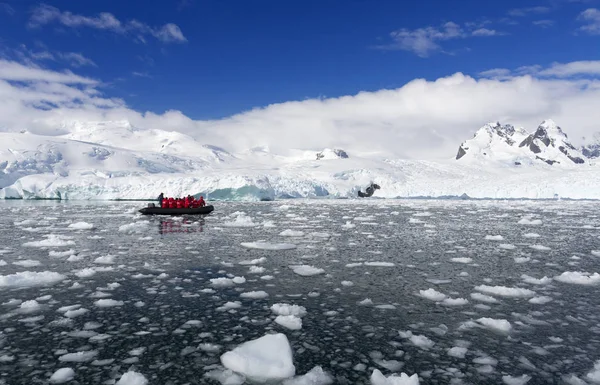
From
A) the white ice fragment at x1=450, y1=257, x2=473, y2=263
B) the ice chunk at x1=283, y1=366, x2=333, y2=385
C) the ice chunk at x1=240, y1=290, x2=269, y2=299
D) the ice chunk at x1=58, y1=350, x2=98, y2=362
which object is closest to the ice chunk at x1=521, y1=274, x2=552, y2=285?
the white ice fragment at x1=450, y1=257, x2=473, y2=263

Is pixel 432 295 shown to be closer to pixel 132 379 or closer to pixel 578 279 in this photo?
pixel 578 279

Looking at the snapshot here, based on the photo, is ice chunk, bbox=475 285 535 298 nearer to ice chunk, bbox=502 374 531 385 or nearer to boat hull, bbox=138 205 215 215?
ice chunk, bbox=502 374 531 385

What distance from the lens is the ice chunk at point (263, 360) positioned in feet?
15.2

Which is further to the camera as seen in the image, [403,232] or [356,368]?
[403,232]

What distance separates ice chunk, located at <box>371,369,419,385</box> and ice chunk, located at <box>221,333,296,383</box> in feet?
2.95

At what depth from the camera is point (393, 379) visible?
442 centimetres

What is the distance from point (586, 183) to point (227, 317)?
58207 millimetres

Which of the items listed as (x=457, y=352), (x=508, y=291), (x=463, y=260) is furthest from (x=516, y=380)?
(x=463, y=260)

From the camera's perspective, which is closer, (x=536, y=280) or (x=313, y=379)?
(x=313, y=379)

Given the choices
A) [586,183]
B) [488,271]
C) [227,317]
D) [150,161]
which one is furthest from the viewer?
[150,161]

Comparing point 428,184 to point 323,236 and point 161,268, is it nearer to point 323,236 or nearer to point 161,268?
point 323,236

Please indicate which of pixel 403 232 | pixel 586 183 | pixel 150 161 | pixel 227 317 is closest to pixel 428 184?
pixel 586 183

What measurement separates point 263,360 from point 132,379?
1401 mm

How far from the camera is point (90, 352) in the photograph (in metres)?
5.11
